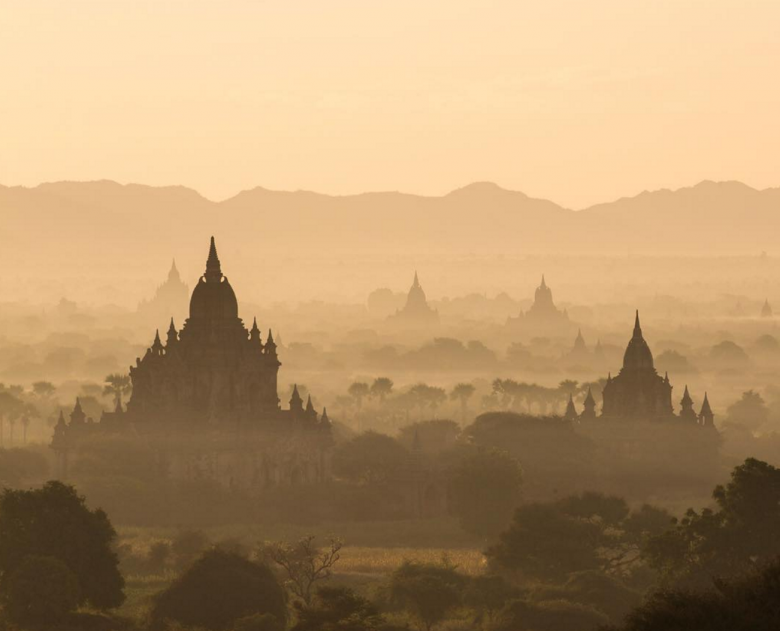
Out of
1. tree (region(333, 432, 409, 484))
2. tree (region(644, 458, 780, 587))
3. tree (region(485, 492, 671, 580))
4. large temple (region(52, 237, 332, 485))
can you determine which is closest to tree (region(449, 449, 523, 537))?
tree (region(333, 432, 409, 484))

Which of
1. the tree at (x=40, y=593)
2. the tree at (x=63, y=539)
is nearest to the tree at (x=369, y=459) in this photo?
the tree at (x=63, y=539)

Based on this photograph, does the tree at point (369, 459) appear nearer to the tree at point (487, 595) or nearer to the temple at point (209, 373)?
the temple at point (209, 373)

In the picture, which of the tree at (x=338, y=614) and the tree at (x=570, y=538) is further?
the tree at (x=570, y=538)

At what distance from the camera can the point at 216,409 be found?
149 meters

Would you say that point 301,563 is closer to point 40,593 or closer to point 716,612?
point 40,593

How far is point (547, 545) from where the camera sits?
106m

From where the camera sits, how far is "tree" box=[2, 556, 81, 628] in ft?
300

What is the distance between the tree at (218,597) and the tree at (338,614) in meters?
6.36

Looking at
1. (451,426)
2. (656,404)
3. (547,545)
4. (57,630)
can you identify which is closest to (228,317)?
(451,426)

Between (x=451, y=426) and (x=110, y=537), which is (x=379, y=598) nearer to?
(x=110, y=537)

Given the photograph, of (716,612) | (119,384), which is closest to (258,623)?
(716,612)

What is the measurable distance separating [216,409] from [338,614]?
65938mm

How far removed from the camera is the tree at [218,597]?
303ft

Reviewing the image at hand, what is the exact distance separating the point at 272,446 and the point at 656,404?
39011 millimetres
